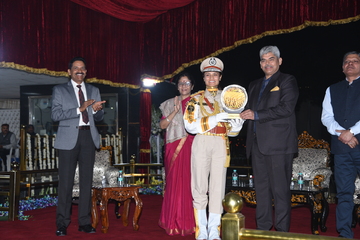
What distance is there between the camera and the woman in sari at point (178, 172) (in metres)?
3.66

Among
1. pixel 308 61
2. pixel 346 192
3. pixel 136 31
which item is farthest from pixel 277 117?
pixel 308 61

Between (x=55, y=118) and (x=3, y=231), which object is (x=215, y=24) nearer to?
(x=55, y=118)

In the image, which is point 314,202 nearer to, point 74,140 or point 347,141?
point 347,141

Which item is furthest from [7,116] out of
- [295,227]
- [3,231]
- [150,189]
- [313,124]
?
[295,227]

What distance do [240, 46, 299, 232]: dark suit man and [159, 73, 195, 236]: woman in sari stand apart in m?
0.74

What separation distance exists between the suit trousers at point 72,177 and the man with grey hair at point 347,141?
2.10 meters

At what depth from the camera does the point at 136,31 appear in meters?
7.30

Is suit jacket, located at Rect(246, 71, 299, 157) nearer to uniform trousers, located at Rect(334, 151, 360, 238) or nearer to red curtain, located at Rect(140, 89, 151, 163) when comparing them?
uniform trousers, located at Rect(334, 151, 360, 238)

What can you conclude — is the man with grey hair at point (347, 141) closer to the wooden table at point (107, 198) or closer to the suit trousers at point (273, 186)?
the suit trousers at point (273, 186)

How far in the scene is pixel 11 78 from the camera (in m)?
11.4

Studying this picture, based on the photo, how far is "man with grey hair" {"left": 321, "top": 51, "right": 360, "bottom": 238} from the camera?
3.10 metres

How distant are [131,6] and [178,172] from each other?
10.6ft

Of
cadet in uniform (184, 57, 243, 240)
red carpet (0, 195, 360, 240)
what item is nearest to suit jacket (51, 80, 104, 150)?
red carpet (0, 195, 360, 240)

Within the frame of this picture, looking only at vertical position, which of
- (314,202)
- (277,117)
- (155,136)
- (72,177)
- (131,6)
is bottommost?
(314,202)
